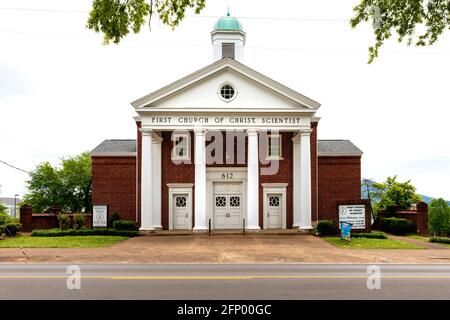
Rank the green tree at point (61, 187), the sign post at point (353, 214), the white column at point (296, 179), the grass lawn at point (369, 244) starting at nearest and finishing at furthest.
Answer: the grass lawn at point (369, 244) < the sign post at point (353, 214) < the white column at point (296, 179) < the green tree at point (61, 187)

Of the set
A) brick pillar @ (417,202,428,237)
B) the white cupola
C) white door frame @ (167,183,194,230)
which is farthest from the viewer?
the white cupola

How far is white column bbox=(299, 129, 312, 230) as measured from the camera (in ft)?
82.8

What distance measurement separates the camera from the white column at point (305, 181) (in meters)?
25.2

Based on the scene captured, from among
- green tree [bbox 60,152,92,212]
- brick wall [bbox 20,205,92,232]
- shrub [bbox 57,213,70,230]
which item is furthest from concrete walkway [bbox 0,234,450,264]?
green tree [bbox 60,152,92,212]

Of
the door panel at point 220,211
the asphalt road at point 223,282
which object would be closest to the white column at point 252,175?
the door panel at point 220,211

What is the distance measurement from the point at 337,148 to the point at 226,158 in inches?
346

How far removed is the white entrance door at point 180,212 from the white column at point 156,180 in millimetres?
1084

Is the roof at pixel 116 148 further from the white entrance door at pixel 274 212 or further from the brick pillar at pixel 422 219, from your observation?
the brick pillar at pixel 422 219

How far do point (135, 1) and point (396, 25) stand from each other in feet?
16.7

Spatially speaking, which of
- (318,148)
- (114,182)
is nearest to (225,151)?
(318,148)

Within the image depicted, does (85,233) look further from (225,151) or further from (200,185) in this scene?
(225,151)

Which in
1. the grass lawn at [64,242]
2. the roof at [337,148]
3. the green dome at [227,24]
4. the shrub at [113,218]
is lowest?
the grass lawn at [64,242]

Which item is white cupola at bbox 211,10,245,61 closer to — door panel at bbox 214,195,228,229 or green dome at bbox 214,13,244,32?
green dome at bbox 214,13,244,32

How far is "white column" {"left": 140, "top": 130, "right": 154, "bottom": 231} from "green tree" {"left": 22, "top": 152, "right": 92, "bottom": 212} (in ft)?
78.1
